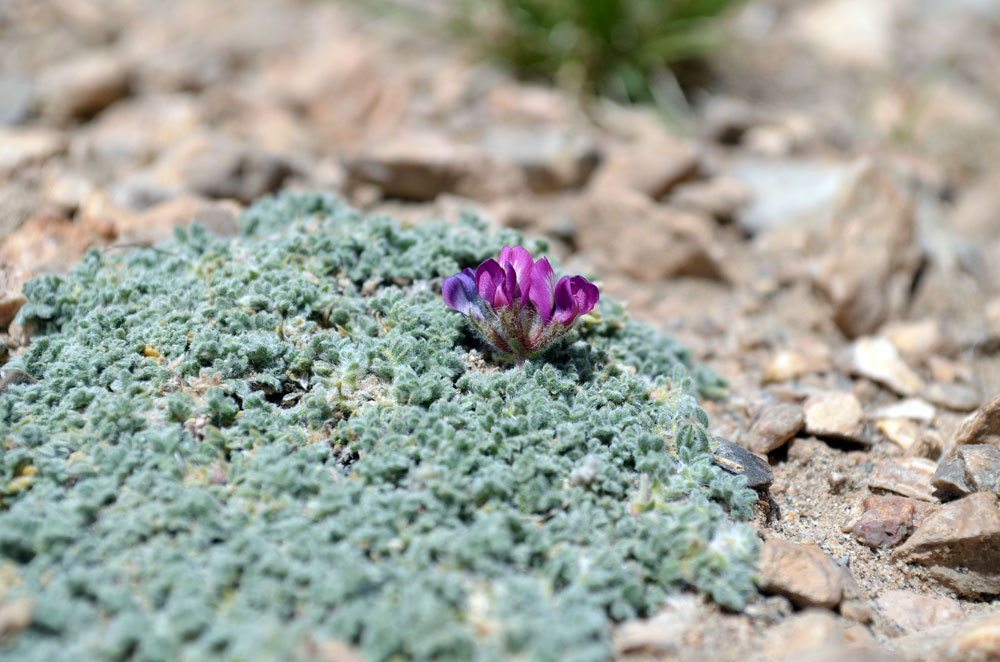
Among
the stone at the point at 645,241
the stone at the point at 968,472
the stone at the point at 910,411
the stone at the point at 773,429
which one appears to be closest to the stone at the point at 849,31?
the stone at the point at 645,241

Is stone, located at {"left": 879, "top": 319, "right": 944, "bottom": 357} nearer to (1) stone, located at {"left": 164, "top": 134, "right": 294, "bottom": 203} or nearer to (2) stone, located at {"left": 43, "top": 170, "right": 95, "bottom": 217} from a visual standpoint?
(1) stone, located at {"left": 164, "top": 134, "right": 294, "bottom": 203}

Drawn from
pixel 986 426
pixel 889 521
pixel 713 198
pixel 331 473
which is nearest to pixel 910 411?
pixel 986 426

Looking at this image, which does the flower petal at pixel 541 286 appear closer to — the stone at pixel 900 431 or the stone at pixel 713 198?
the stone at pixel 900 431

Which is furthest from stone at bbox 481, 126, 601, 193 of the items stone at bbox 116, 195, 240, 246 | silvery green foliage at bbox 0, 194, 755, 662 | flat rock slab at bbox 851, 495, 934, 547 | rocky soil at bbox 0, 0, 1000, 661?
flat rock slab at bbox 851, 495, 934, 547

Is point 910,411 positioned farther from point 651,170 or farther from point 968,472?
point 651,170

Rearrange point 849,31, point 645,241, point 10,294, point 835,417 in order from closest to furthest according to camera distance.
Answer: point 10,294, point 835,417, point 645,241, point 849,31

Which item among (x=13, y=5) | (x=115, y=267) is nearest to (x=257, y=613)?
(x=115, y=267)
